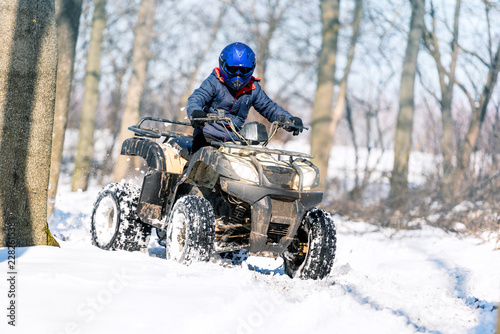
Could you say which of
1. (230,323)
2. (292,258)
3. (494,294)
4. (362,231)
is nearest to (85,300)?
(230,323)

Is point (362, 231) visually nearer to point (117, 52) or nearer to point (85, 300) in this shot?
point (85, 300)

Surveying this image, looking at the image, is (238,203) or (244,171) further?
(238,203)

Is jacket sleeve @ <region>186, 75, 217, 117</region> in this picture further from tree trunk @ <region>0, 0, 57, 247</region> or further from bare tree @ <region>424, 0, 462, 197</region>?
bare tree @ <region>424, 0, 462, 197</region>

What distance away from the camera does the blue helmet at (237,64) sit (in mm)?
5555

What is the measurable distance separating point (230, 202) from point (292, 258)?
870 mm

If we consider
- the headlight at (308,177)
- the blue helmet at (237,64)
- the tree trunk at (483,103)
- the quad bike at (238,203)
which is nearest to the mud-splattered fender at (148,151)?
the quad bike at (238,203)

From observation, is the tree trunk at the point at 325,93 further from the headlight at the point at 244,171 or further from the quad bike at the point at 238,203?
the headlight at the point at 244,171

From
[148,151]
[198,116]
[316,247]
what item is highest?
[198,116]

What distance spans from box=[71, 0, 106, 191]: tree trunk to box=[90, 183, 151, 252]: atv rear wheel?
34.3 feet

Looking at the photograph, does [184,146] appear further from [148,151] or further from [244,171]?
[244,171]

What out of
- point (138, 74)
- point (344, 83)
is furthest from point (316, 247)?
point (138, 74)

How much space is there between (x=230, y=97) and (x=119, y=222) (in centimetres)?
192

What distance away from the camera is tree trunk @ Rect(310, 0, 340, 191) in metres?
12.1

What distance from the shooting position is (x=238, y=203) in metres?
5.31
